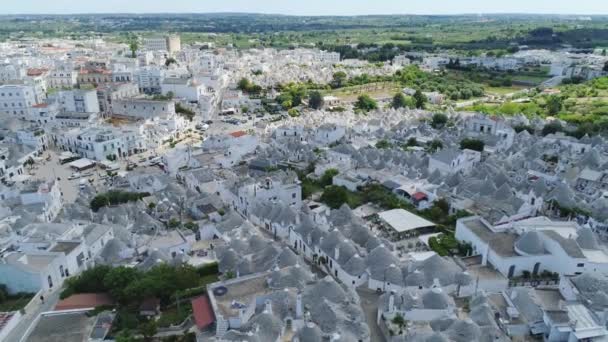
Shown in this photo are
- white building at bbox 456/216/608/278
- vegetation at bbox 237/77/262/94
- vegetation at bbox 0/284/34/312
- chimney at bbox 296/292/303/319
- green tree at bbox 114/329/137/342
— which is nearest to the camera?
green tree at bbox 114/329/137/342

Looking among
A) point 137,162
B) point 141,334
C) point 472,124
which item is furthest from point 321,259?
point 472,124

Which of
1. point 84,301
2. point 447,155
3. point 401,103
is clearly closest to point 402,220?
point 447,155

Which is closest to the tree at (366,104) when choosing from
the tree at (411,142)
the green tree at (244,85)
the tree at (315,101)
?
the tree at (315,101)

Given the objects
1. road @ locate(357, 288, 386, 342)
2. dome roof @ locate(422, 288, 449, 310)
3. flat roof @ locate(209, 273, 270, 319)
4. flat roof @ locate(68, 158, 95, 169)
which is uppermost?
dome roof @ locate(422, 288, 449, 310)

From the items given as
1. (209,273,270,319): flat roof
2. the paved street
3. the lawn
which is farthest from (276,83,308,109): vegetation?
the paved street

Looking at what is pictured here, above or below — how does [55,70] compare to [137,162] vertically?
above

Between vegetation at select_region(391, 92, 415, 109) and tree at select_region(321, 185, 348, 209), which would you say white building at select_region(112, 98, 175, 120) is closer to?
tree at select_region(321, 185, 348, 209)

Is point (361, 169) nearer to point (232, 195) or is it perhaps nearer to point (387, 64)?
point (232, 195)
